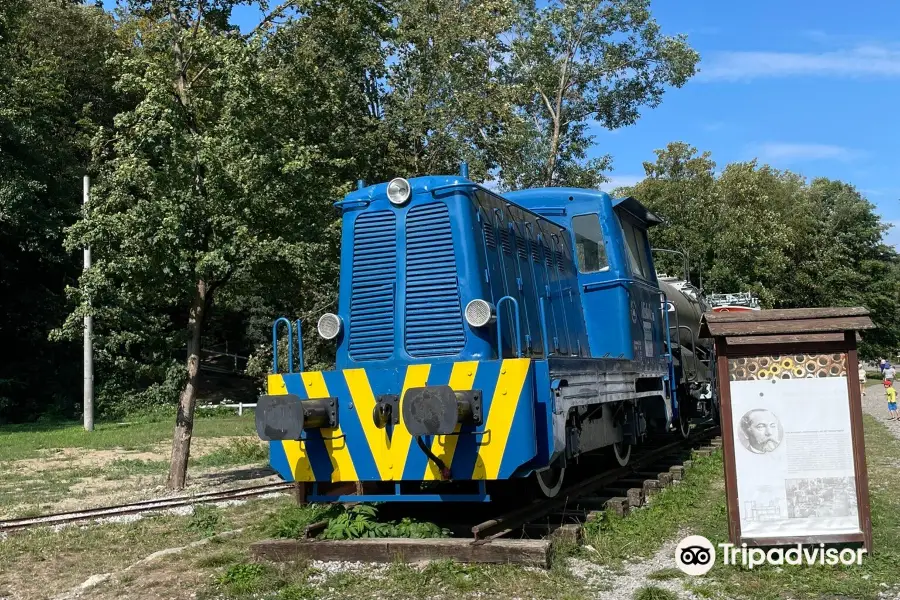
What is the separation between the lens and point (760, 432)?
6.19 metres

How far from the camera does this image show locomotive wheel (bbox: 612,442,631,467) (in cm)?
1024

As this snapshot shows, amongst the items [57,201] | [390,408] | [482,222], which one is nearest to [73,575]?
[390,408]

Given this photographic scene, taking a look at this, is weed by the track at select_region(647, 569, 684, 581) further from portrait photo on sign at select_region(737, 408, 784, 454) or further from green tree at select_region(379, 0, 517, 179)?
green tree at select_region(379, 0, 517, 179)

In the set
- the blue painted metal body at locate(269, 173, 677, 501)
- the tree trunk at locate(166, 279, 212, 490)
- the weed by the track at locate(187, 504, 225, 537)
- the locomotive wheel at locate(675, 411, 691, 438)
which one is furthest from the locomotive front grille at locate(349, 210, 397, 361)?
the locomotive wheel at locate(675, 411, 691, 438)

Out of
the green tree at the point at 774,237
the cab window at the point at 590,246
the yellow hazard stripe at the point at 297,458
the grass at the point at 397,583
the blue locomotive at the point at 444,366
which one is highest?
the green tree at the point at 774,237

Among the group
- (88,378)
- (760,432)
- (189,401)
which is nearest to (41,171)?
(88,378)

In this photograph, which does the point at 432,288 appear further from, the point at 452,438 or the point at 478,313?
the point at 452,438

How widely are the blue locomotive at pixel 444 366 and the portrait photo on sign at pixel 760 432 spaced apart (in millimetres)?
1438

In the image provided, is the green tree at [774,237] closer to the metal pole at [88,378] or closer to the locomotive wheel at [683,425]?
the locomotive wheel at [683,425]

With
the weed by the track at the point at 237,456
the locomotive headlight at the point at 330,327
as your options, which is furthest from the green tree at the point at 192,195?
the locomotive headlight at the point at 330,327

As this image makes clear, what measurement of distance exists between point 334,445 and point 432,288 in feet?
5.26

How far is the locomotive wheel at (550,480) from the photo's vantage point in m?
7.76

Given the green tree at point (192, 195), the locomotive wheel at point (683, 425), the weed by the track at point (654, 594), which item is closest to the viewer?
the weed by the track at point (654, 594)

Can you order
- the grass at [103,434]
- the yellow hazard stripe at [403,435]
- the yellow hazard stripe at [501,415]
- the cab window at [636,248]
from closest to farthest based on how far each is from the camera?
the yellow hazard stripe at [501,415]
the yellow hazard stripe at [403,435]
the cab window at [636,248]
the grass at [103,434]
